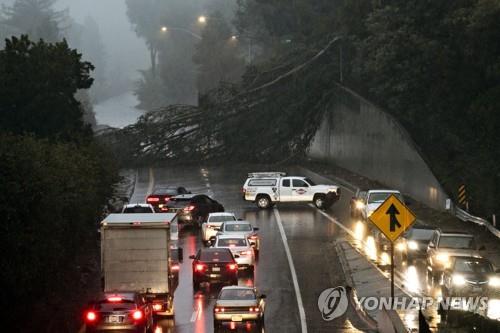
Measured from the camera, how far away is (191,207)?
50.4 m

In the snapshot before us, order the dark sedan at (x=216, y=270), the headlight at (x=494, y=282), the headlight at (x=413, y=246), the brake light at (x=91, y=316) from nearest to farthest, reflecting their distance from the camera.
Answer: the brake light at (x=91, y=316) < the headlight at (x=494, y=282) < the dark sedan at (x=216, y=270) < the headlight at (x=413, y=246)

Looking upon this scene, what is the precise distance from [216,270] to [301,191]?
21.6 meters

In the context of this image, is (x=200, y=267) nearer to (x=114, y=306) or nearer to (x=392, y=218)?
(x=392, y=218)

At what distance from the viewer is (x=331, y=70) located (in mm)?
75250

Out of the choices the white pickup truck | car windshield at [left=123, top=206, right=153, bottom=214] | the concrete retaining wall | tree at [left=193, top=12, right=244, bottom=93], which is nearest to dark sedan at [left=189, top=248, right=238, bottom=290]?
car windshield at [left=123, top=206, right=153, bottom=214]

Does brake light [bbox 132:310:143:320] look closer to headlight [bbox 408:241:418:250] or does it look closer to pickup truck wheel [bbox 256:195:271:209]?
headlight [bbox 408:241:418:250]

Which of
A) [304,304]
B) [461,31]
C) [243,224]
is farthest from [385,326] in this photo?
[461,31]

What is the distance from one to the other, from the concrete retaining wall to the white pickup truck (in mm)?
4536

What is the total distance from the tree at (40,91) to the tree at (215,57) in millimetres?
78630

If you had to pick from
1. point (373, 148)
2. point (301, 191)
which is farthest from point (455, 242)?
point (373, 148)

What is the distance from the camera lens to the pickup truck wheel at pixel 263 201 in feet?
182

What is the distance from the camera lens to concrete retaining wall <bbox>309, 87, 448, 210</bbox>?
5400 cm

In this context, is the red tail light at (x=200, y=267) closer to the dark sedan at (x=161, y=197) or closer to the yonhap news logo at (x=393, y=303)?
the yonhap news logo at (x=393, y=303)

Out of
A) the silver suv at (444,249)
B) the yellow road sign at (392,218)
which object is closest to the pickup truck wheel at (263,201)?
the silver suv at (444,249)
